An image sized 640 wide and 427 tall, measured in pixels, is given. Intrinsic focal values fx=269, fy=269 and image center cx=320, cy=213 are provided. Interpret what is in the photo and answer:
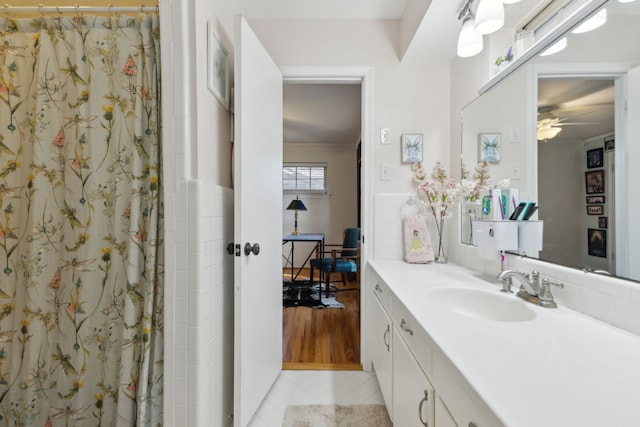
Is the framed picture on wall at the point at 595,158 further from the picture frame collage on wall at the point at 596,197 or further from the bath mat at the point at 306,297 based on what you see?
the bath mat at the point at 306,297

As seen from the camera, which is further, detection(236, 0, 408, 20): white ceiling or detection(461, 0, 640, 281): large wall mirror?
detection(236, 0, 408, 20): white ceiling

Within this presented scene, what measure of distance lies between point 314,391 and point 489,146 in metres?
1.75

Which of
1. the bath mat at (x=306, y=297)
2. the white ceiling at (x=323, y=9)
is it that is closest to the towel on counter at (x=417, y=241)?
the white ceiling at (x=323, y=9)

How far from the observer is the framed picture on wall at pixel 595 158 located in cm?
84

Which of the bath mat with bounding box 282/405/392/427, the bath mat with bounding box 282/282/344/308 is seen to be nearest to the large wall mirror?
the bath mat with bounding box 282/405/392/427

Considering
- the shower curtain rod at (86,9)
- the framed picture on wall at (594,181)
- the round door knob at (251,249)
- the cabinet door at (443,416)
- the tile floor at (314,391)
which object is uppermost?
the shower curtain rod at (86,9)

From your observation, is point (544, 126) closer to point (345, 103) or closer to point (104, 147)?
point (104, 147)

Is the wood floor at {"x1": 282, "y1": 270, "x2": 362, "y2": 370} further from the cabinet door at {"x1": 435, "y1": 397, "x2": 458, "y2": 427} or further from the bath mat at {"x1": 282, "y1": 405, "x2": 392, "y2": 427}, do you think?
the cabinet door at {"x1": 435, "y1": 397, "x2": 458, "y2": 427}

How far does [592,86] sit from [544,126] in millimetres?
194

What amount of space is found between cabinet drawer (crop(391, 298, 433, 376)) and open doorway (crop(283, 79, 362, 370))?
1.04m

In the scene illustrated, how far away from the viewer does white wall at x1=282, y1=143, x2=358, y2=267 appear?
16.5 feet

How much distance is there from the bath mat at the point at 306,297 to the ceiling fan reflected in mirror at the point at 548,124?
2.59 meters

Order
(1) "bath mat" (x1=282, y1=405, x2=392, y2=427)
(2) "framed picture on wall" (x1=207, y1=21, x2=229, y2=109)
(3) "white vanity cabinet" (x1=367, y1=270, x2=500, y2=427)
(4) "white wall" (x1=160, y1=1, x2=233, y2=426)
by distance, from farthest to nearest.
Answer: (1) "bath mat" (x1=282, y1=405, x2=392, y2=427) → (2) "framed picture on wall" (x1=207, y1=21, x2=229, y2=109) → (4) "white wall" (x1=160, y1=1, x2=233, y2=426) → (3) "white vanity cabinet" (x1=367, y1=270, x2=500, y2=427)

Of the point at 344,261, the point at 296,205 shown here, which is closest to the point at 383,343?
the point at 344,261
